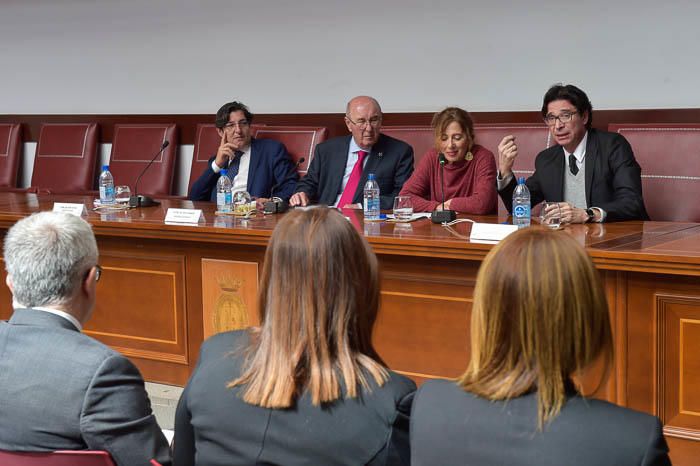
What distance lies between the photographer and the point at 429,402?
135cm

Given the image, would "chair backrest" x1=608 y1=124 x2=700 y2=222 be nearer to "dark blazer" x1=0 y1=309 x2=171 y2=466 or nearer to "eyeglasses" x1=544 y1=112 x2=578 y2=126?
"eyeglasses" x1=544 y1=112 x2=578 y2=126

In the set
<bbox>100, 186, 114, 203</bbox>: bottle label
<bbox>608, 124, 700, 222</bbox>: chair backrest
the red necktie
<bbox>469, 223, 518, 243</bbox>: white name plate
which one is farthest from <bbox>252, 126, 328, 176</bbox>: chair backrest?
<bbox>469, 223, 518, 243</bbox>: white name plate

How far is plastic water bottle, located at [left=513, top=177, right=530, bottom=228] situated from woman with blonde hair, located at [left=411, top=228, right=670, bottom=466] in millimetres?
1970

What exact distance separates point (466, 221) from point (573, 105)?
74 cm

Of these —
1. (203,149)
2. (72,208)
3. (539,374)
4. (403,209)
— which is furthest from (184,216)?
(539,374)

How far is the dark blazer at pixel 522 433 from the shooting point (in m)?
1.22

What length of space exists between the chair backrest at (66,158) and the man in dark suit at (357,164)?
2.16 metres

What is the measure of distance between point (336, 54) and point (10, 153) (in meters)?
2.65

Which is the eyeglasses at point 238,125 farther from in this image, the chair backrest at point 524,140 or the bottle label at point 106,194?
the chair backrest at point 524,140

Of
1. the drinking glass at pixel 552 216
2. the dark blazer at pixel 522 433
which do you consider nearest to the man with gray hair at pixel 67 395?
the dark blazer at pixel 522 433

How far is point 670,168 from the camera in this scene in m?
4.29

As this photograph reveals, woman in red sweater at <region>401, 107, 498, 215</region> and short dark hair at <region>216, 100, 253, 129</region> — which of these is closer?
woman in red sweater at <region>401, 107, 498, 215</region>

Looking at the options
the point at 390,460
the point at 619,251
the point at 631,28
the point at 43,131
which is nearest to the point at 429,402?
the point at 390,460

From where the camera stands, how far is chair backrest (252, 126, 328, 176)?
5.20 metres
